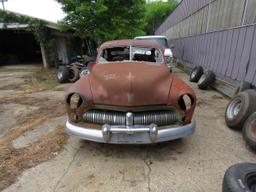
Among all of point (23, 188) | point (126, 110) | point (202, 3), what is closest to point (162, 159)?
point (126, 110)

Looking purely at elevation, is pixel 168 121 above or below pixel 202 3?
below

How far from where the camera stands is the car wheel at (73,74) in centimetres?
939

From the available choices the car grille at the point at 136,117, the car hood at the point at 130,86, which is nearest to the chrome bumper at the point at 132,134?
the car grille at the point at 136,117

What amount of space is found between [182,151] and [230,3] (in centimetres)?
611

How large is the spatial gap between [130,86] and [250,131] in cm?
219

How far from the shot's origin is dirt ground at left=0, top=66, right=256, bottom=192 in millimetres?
2723

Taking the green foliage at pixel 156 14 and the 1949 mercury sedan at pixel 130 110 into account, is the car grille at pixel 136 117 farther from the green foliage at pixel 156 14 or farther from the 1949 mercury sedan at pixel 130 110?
the green foliage at pixel 156 14

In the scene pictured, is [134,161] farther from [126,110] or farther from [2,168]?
[2,168]

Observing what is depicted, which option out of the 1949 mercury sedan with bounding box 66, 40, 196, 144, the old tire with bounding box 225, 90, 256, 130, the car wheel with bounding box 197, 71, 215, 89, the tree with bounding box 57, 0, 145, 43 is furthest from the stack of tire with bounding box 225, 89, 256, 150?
the tree with bounding box 57, 0, 145, 43

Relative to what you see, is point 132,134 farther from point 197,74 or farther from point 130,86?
point 197,74

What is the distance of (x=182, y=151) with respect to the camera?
3465 millimetres

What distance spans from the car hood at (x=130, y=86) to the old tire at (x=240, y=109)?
5.14 feet

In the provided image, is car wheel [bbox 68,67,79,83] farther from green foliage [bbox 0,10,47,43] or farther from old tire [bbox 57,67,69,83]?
green foliage [bbox 0,10,47,43]

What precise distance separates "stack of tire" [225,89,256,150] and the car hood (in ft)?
5.09
